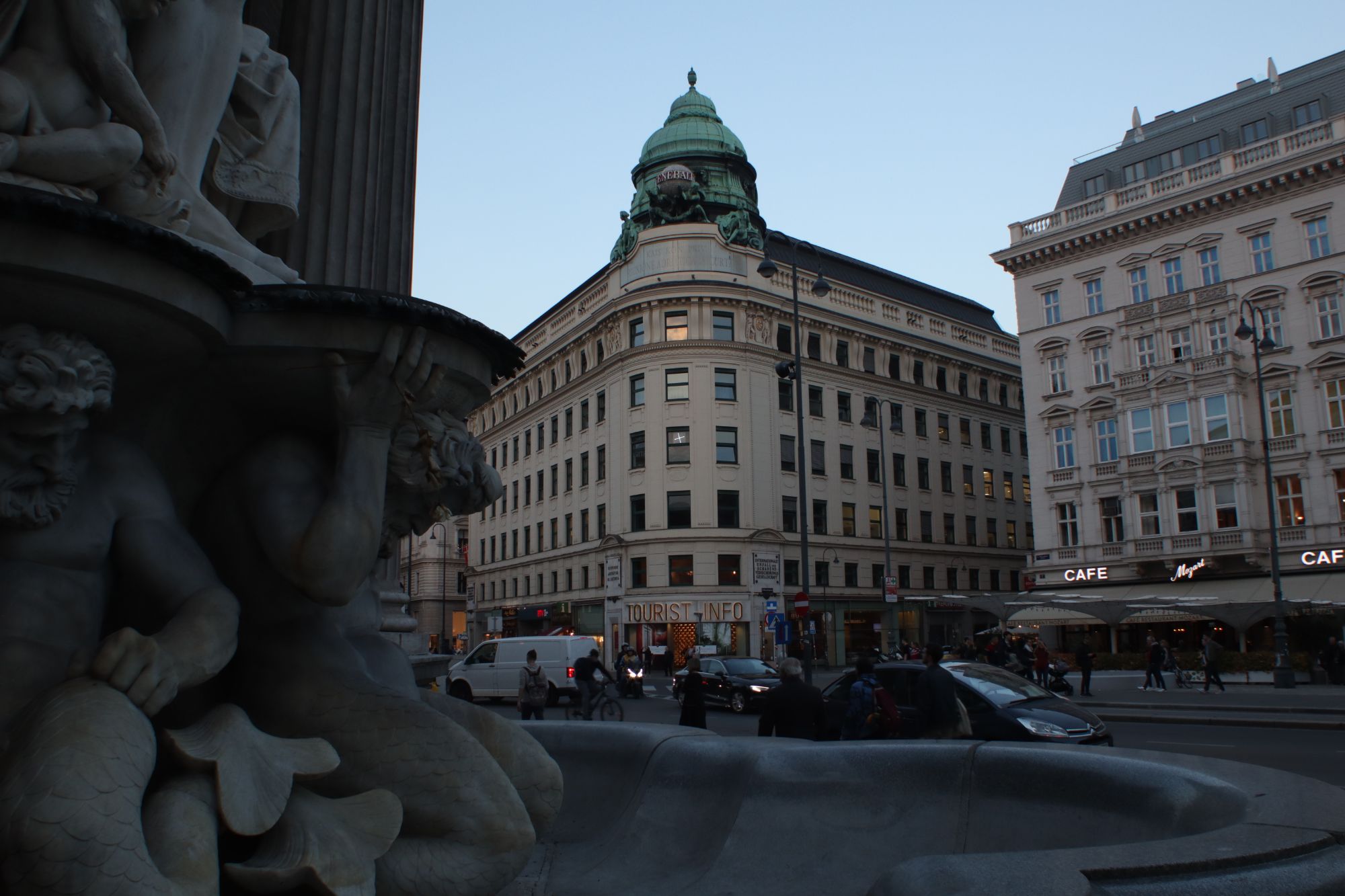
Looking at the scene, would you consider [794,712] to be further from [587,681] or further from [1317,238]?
[1317,238]

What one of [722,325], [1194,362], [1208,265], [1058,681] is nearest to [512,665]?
[1058,681]

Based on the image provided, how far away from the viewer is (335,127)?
22.7 feet

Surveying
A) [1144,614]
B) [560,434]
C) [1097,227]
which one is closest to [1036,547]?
[1144,614]

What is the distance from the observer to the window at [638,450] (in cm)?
5316

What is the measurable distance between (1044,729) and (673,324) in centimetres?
4183

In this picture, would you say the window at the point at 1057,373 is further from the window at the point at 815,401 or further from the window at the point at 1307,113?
the window at the point at 1307,113

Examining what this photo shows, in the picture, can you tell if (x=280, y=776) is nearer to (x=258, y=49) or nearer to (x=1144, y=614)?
(x=258, y=49)

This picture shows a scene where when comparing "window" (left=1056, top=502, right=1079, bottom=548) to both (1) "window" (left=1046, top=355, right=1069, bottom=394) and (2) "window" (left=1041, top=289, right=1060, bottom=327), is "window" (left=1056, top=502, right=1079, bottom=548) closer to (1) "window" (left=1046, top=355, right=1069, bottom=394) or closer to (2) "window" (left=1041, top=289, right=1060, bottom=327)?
(1) "window" (left=1046, top=355, right=1069, bottom=394)

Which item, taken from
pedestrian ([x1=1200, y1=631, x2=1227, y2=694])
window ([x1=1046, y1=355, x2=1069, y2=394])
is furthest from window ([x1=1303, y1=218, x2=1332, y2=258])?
pedestrian ([x1=1200, y1=631, x2=1227, y2=694])

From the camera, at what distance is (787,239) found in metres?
59.8

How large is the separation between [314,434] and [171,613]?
0.68 m

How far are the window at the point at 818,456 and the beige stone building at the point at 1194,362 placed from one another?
10473 millimetres

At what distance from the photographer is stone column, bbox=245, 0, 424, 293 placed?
6707mm

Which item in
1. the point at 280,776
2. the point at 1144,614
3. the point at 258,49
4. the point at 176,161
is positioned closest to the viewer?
the point at 280,776
